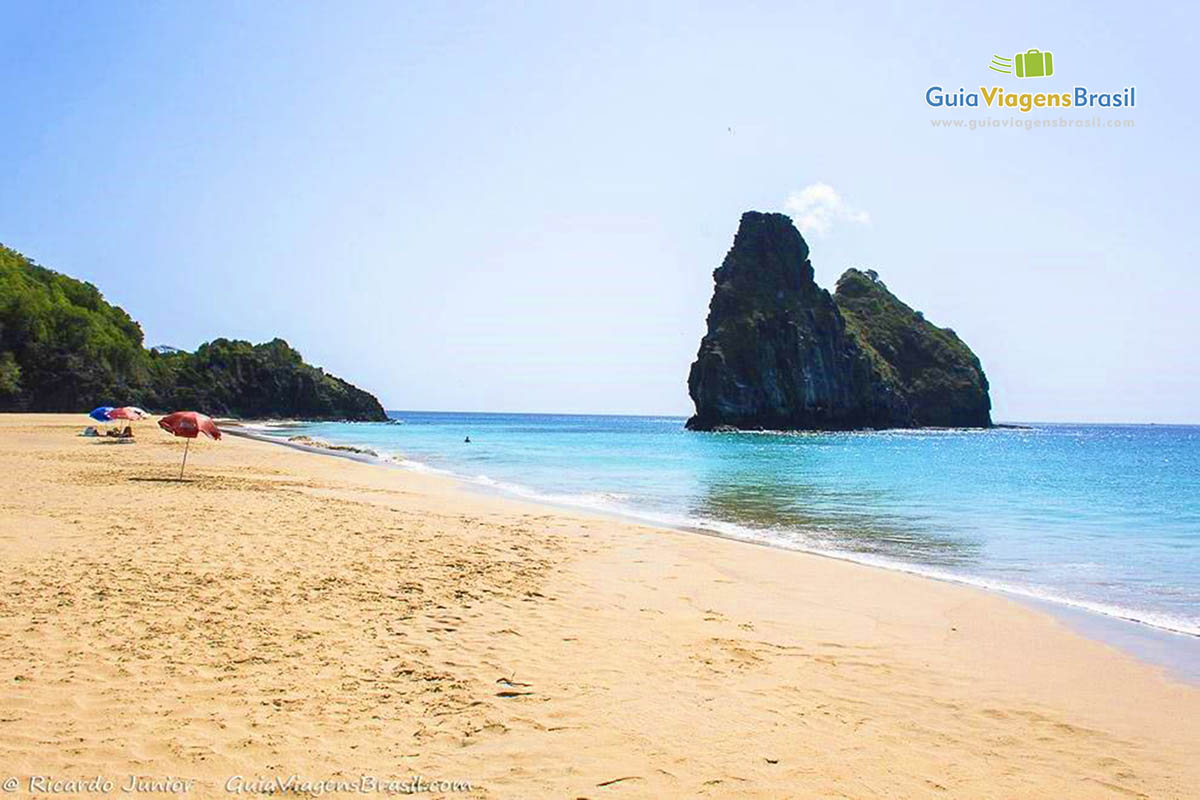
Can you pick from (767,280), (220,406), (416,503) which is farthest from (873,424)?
(416,503)

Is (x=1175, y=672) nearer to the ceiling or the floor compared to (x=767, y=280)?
nearer to the floor

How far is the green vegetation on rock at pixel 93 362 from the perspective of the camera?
72812 mm

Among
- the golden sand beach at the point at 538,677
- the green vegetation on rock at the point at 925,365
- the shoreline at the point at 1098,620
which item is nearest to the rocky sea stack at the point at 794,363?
the green vegetation on rock at the point at 925,365

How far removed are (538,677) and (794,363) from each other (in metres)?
124

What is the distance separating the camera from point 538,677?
6262mm

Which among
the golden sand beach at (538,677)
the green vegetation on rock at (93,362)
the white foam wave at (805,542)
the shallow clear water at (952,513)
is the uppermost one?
the green vegetation on rock at (93,362)

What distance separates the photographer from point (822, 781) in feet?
15.1

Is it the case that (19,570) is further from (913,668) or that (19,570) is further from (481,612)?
(913,668)

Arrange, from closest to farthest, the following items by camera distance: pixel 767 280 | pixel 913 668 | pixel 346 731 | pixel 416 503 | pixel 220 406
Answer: pixel 346 731 → pixel 913 668 → pixel 416 503 → pixel 220 406 → pixel 767 280

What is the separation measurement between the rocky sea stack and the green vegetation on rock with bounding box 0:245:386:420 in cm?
8237

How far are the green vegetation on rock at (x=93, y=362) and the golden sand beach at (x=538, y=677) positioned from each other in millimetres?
78851

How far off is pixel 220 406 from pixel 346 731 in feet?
441

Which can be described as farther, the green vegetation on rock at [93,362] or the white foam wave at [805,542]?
the green vegetation on rock at [93,362]

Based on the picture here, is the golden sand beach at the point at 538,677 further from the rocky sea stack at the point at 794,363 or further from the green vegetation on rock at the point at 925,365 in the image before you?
Result: the green vegetation on rock at the point at 925,365
